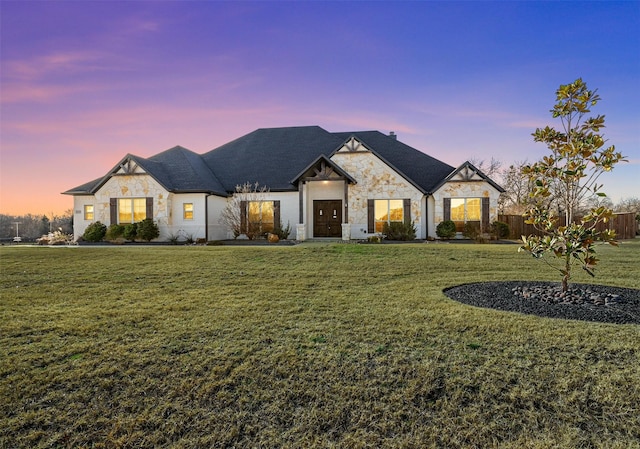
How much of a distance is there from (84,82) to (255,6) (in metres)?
8.86

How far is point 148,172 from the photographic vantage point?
19.5 metres

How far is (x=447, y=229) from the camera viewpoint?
18.8 m

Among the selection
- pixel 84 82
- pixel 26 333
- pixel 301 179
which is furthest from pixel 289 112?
pixel 26 333

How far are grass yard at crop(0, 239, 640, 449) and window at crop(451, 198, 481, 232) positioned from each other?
14310 mm

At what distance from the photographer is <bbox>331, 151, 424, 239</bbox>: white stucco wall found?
19672mm

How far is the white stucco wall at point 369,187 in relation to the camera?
1967cm

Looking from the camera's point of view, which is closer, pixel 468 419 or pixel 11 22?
pixel 468 419

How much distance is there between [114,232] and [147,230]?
7.33 ft

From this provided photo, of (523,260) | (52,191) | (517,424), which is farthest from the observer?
(52,191)

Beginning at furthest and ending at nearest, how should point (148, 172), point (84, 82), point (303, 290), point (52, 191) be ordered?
point (52, 191), point (148, 172), point (84, 82), point (303, 290)

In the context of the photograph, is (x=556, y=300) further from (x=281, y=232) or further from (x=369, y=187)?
(x=281, y=232)

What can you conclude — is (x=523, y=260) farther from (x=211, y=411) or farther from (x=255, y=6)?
(x=255, y=6)

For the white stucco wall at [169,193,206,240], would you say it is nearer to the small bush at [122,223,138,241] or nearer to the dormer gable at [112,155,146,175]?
the small bush at [122,223,138,241]

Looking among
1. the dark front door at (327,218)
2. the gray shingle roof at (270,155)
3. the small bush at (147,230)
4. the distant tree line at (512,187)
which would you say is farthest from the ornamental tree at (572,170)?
the distant tree line at (512,187)
